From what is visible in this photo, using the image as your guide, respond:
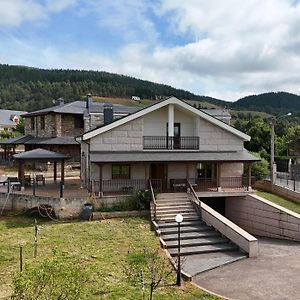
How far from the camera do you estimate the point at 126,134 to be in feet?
73.4

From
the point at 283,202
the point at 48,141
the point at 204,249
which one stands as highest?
the point at 48,141

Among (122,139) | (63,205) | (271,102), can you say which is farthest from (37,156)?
(271,102)

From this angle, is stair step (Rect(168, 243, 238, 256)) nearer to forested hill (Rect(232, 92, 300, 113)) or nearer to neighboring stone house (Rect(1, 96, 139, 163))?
neighboring stone house (Rect(1, 96, 139, 163))

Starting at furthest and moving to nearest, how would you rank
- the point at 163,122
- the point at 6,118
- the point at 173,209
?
1. the point at 6,118
2. the point at 163,122
3. the point at 173,209

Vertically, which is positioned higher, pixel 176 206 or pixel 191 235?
pixel 176 206

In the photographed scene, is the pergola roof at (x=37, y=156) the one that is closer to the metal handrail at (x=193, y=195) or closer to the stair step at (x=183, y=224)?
the metal handrail at (x=193, y=195)

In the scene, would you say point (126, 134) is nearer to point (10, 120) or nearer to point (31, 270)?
point (31, 270)

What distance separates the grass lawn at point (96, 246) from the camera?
11211 mm

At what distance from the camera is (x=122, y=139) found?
73.2ft

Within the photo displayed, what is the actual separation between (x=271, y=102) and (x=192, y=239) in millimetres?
140847

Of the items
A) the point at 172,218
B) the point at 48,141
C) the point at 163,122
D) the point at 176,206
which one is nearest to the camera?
the point at 172,218

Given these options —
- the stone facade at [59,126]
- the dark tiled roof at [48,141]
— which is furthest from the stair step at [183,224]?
the stone facade at [59,126]

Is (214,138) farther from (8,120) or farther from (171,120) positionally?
(8,120)

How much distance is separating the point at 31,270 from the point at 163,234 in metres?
10.6
